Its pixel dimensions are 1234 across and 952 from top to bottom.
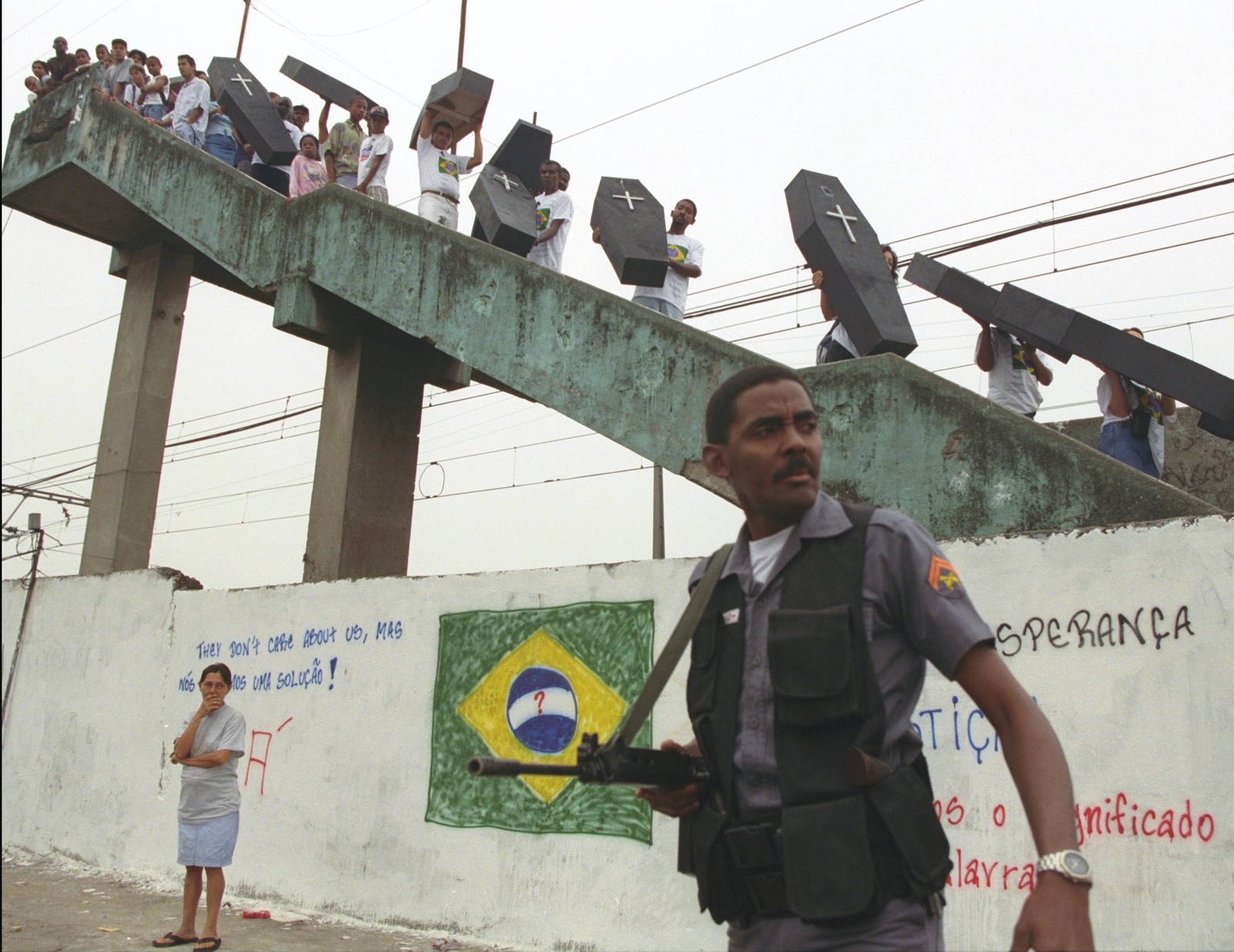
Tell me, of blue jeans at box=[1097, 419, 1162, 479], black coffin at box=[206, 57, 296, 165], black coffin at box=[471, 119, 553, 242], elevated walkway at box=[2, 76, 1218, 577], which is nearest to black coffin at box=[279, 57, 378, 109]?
black coffin at box=[206, 57, 296, 165]

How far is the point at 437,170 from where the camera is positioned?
9906mm

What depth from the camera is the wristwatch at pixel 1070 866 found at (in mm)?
1799

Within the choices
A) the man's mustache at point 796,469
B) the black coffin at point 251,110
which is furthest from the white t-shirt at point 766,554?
the black coffin at point 251,110

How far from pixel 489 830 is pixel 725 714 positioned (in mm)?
5096

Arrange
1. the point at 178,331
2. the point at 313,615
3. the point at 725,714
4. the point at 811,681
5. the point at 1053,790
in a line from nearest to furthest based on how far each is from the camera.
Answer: the point at 1053,790 < the point at 811,681 < the point at 725,714 < the point at 313,615 < the point at 178,331

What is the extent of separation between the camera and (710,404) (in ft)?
8.04

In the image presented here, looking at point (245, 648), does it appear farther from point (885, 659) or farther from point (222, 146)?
point (885, 659)

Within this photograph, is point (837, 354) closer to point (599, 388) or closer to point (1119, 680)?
point (599, 388)

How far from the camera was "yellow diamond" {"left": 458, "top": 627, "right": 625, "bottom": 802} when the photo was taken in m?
6.61

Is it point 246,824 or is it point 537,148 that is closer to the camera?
point 246,824

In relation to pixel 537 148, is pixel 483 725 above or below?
below

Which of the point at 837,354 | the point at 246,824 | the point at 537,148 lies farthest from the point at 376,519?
Result: the point at 837,354

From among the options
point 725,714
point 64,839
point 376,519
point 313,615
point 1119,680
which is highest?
point 376,519

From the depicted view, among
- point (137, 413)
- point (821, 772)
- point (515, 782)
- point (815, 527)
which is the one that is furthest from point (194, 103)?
point (821, 772)
